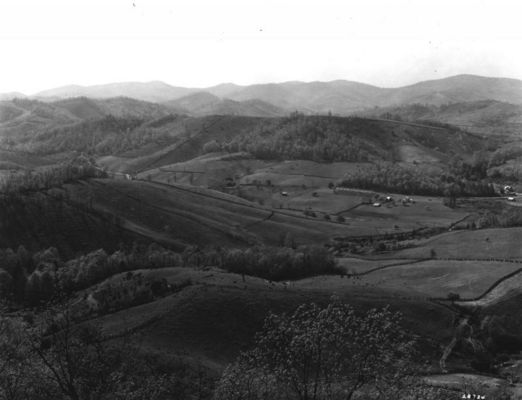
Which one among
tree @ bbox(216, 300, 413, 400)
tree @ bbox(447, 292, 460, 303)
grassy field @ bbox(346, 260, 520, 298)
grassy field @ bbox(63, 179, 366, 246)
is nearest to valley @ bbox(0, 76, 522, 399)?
tree @ bbox(447, 292, 460, 303)

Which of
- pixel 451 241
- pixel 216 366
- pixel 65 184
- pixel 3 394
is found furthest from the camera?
pixel 65 184

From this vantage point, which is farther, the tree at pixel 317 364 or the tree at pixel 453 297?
the tree at pixel 453 297

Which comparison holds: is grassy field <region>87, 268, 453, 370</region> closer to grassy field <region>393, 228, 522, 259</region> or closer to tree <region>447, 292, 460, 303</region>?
tree <region>447, 292, 460, 303</region>

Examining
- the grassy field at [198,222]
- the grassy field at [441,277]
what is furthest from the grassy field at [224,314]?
the grassy field at [198,222]

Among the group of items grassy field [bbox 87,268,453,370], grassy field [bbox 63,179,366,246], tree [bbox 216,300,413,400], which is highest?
tree [bbox 216,300,413,400]

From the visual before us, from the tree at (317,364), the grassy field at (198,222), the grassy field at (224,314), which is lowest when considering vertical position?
the grassy field at (198,222)

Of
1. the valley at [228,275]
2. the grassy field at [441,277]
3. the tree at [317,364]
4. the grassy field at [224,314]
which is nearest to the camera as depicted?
the tree at [317,364]

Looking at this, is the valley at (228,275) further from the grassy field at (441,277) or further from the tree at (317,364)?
the tree at (317,364)

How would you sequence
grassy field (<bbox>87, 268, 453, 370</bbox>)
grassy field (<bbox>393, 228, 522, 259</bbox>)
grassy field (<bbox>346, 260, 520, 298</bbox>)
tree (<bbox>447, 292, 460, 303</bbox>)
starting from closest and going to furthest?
grassy field (<bbox>87, 268, 453, 370</bbox>), tree (<bbox>447, 292, 460, 303</bbox>), grassy field (<bbox>346, 260, 520, 298</bbox>), grassy field (<bbox>393, 228, 522, 259</bbox>)

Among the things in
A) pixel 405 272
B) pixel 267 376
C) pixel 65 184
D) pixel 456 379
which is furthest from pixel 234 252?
pixel 267 376

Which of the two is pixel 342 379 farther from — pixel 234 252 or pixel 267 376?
pixel 234 252

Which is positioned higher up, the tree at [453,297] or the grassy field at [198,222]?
the tree at [453,297]
